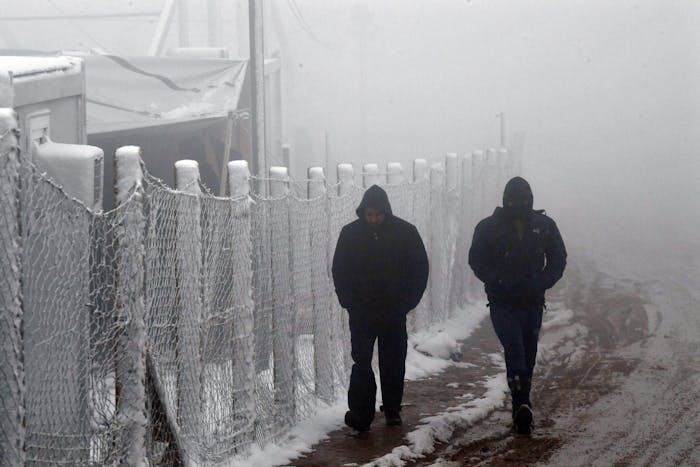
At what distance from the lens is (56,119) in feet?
28.2

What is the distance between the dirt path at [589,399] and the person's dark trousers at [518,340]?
0.35 m

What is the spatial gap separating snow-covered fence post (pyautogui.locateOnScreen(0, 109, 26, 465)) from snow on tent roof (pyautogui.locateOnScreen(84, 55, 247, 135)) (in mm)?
10971

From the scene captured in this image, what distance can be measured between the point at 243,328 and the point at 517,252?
2121 millimetres

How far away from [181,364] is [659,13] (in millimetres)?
72475

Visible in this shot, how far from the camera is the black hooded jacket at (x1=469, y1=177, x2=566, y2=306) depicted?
9.03 m

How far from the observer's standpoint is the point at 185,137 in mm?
17359

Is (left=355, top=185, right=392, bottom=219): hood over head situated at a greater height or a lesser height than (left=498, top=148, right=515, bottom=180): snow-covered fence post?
greater

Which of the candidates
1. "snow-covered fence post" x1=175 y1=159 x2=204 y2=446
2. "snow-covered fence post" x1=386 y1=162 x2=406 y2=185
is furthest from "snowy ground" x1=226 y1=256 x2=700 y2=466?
"snow-covered fence post" x1=386 y1=162 x2=406 y2=185

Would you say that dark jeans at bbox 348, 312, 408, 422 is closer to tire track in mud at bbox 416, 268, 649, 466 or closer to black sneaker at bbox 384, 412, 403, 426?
black sneaker at bbox 384, 412, 403, 426

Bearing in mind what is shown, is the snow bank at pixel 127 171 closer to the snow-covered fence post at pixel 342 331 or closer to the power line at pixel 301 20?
the snow-covered fence post at pixel 342 331

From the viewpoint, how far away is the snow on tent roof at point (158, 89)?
56.1 feet

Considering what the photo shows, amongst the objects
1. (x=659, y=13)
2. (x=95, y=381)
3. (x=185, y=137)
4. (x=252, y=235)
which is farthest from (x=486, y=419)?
(x=659, y=13)

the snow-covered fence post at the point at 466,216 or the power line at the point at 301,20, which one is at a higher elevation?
the power line at the point at 301,20

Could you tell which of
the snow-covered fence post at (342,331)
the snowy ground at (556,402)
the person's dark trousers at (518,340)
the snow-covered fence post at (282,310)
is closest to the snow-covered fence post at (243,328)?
the snowy ground at (556,402)
